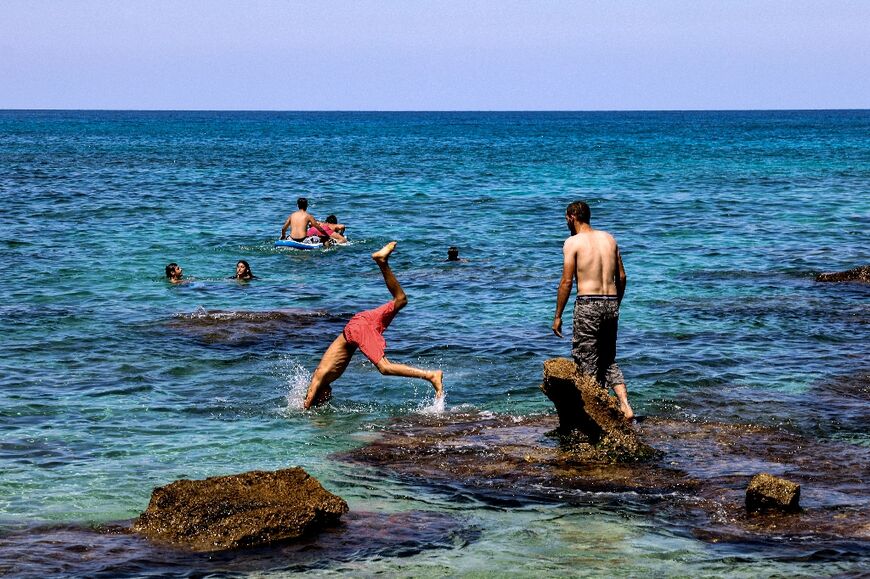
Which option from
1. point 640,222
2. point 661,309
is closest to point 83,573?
point 661,309

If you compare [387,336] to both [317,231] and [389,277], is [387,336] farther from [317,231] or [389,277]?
[317,231]

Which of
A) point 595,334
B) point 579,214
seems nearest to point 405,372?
point 595,334

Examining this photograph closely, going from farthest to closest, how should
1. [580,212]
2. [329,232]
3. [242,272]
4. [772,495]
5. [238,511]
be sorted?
1. [329,232]
2. [242,272]
3. [580,212]
4. [772,495]
5. [238,511]

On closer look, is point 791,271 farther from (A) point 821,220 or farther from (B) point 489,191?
(B) point 489,191

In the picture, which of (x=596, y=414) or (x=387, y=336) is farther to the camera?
(x=387, y=336)

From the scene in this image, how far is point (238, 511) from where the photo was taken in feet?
26.3

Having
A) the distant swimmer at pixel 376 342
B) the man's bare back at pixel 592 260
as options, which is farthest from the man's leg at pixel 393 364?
the man's bare back at pixel 592 260

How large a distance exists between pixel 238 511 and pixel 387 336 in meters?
8.64

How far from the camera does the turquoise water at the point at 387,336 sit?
8906 millimetres

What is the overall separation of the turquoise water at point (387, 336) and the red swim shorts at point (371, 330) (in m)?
0.88

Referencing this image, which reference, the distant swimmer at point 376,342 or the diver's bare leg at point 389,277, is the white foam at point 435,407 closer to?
the distant swimmer at point 376,342

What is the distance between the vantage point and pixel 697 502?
864 centimetres

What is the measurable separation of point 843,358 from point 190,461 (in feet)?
28.7

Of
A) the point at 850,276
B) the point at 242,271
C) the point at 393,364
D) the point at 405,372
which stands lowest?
the point at 242,271
